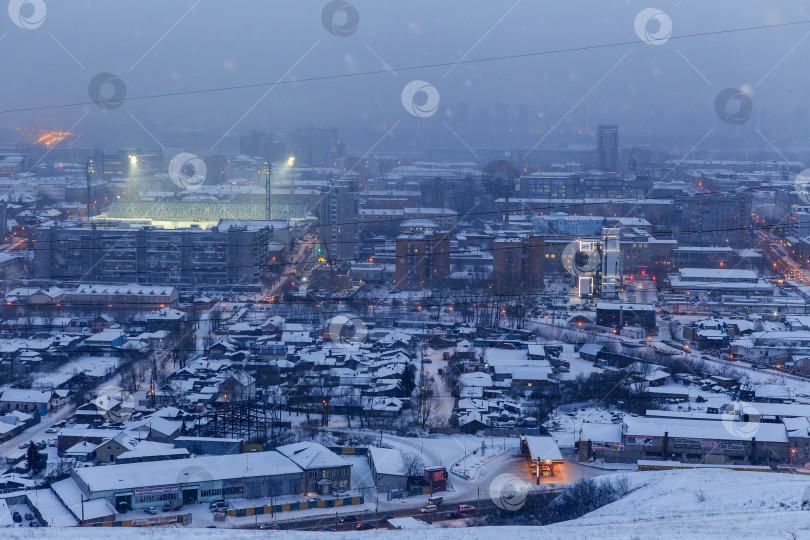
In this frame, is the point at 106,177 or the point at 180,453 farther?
the point at 106,177

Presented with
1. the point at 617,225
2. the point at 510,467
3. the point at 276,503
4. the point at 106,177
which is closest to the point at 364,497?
the point at 276,503

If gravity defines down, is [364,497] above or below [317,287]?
below

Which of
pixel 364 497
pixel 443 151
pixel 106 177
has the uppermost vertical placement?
pixel 443 151

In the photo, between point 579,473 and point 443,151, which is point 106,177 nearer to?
point 443,151
